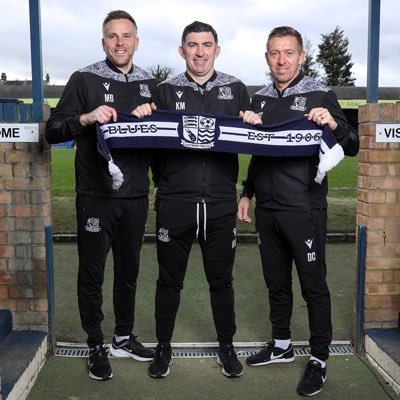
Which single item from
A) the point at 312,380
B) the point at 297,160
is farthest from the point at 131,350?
the point at 297,160

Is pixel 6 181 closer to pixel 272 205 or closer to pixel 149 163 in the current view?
pixel 149 163

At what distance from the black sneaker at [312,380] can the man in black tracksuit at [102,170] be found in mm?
1272

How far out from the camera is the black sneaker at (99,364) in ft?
A: 12.3

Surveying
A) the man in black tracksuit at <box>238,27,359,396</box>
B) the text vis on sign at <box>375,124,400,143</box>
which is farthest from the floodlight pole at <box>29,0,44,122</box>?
the text vis on sign at <box>375,124,400,143</box>

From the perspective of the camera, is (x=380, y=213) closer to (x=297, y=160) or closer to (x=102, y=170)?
(x=297, y=160)

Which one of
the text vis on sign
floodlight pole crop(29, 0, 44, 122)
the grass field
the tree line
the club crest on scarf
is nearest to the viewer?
the club crest on scarf

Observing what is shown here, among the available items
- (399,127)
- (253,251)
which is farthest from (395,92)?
(399,127)

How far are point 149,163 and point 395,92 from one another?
119 feet

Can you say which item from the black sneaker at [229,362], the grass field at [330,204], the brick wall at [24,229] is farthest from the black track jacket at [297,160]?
the grass field at [330,204]

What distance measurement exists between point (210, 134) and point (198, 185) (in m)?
0.33

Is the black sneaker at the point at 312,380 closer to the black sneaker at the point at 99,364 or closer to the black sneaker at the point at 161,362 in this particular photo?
the black sneaker at the point at 161,362

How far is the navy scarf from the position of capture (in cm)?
355

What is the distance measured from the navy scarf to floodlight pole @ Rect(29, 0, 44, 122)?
2.36ft

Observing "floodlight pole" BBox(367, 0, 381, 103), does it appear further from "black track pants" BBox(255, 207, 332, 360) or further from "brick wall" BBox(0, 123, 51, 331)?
"brick wall" BBox(0, 123, 51, 331)
